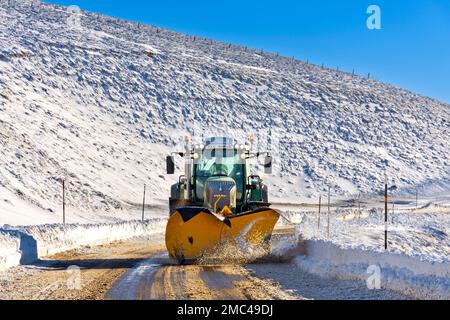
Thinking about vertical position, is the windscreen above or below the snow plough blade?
above

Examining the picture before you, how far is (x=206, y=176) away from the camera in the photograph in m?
16.9

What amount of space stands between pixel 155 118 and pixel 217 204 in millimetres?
47494

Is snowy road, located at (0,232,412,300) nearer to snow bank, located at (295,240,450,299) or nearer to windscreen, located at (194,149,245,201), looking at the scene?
snow bank, located at (295,240,450,299)

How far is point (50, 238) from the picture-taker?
701 inches

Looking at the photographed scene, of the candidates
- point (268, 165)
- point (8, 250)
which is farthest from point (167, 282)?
point (268, 165)

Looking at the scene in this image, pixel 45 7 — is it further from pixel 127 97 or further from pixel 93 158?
pixel 93 158

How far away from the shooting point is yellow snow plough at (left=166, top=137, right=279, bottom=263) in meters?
14.4

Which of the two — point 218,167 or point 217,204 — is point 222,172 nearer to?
point 218,167

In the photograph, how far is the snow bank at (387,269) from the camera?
916 centimetres

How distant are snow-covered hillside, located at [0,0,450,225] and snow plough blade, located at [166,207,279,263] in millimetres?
19511

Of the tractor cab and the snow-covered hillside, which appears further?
the snow-covered hillside

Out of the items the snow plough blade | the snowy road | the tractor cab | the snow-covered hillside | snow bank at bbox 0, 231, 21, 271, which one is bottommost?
the snowy road

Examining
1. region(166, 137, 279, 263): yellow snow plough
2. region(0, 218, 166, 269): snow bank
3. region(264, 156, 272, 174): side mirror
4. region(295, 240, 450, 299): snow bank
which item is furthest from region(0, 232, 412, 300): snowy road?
region(264, 156, 272, 174): side mirror
